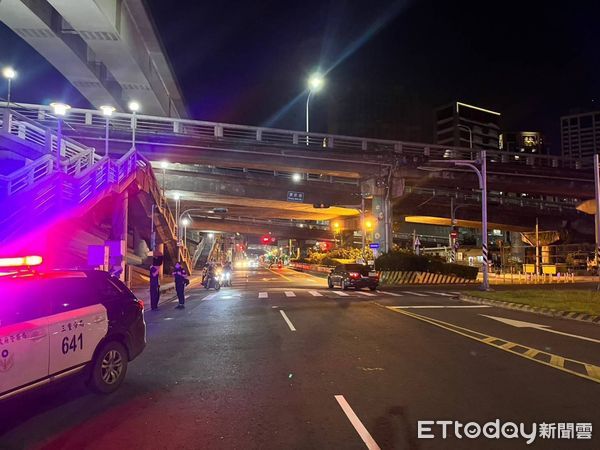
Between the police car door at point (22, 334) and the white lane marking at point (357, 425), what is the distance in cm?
352

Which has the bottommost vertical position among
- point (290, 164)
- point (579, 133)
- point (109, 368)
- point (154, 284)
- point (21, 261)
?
point (109, 368)

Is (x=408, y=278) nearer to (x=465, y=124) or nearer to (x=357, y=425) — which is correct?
(x=357, y=425)

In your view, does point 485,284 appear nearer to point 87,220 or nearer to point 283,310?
point 283,310

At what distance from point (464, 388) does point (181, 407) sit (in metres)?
3.84

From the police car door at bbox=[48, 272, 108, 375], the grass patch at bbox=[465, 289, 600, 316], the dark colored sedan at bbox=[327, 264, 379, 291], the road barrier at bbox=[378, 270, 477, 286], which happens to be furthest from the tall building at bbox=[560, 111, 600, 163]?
the police car door at bbox=[48, 272, 108, 375]

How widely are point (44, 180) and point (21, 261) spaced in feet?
43.5

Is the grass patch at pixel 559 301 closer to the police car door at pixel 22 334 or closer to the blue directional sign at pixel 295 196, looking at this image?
the police car door at pixel 22 334

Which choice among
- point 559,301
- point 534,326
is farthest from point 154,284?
point 559,301

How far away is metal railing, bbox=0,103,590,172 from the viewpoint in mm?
33031

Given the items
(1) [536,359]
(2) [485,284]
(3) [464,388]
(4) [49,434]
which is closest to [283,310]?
(1) [536,359]

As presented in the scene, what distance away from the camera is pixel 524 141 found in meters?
174

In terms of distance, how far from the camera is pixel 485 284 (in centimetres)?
2739

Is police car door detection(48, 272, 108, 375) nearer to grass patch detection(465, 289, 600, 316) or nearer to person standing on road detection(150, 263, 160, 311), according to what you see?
person standing on road detection(150, 263, 160, 311)

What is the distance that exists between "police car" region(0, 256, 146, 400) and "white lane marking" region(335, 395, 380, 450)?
3159 mm
